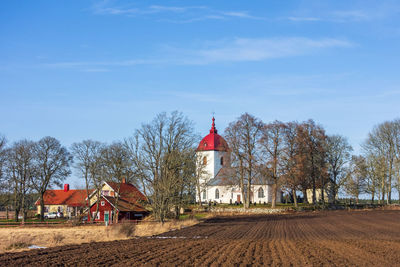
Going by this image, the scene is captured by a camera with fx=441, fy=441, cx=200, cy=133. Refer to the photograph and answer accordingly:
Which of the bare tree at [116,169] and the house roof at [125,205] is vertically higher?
the bare tree at [116,169]

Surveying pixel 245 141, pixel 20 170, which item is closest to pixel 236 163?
pixel 245 141

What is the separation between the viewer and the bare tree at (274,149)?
62375 mm

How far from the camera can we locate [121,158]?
53.6 metres

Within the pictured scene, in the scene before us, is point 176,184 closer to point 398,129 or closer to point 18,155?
point 18,155

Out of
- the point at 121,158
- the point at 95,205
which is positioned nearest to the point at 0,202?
the point at 95,205

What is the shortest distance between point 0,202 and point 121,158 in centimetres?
2048

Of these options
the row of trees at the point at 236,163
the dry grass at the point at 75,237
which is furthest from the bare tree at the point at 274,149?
the dry grass at the point at 75,237

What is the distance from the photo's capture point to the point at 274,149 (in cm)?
6344

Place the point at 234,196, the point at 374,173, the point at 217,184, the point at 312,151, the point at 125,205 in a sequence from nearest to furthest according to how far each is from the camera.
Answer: the point at 125,205, the point at 312,151, the point at 374,173, the point at 234,196, the point at 217,184

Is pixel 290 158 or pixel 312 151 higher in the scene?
pixel 312 151

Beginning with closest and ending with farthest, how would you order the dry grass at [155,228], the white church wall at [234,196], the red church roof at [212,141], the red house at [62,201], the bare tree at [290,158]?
the dry grass at [155,228], the bare tree at [290,158], the red house at [62,201], the white church wall at [234,196], the red church roof at [212,141]

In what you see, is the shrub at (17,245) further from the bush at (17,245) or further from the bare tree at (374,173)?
the bare tree at (374,173)

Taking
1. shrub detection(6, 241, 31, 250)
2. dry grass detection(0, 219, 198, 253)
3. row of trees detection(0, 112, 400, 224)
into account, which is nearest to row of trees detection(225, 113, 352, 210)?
row of trees detection(0, 112, 400, 224)

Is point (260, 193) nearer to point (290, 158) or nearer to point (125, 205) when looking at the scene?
point (290, 158)
